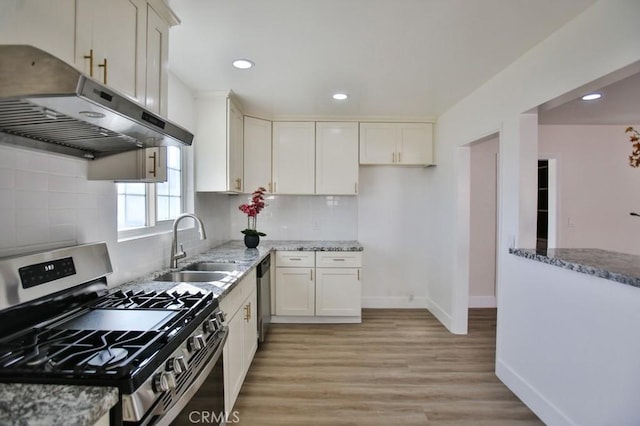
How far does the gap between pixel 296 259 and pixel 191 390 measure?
2.40 meters

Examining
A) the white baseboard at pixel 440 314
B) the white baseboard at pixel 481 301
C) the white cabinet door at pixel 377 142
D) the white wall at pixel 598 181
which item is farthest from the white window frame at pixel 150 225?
the white wall at pixel 598 181

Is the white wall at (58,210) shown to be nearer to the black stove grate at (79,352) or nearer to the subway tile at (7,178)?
the subway tile at (7,178)

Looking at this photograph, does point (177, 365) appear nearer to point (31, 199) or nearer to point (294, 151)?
point (31, 199)

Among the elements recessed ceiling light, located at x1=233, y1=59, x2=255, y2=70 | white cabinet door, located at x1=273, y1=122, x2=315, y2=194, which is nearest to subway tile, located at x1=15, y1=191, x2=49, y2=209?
recessed ceiling light, located at x1=233, y1=59, x2=255, y2=70

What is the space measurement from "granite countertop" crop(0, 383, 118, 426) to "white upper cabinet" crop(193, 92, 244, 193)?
92.7 inches

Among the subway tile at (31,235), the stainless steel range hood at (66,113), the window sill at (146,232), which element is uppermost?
the stainless steel range hood at (66,113)

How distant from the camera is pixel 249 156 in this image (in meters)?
3.68

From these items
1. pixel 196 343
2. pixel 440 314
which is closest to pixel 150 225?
pixel 196 343

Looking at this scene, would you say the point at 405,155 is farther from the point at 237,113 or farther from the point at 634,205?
the point at 634,205

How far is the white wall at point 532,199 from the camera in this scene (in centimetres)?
154

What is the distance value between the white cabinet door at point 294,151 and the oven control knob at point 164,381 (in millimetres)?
2910

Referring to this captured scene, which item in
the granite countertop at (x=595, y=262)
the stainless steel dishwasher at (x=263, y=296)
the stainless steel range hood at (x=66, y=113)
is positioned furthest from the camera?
the stainless steel dishwasher at (x=263, y=296)

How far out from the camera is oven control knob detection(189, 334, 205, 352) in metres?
1.22

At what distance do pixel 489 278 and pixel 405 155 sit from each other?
1.98 metres
